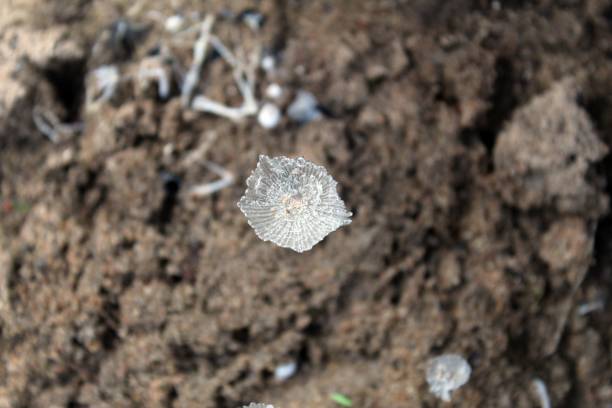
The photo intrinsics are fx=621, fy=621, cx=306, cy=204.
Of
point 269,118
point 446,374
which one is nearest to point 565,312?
point 446,374

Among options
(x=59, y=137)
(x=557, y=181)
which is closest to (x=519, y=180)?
A: (x=557, y=181)

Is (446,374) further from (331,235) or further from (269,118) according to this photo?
(269,118)

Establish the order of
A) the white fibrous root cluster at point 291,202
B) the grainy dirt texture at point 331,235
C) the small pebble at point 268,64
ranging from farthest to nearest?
the small pebble at point 268,64
the grainy dirt texture at point 331,235
the white fibrous root cluster at point 291,202

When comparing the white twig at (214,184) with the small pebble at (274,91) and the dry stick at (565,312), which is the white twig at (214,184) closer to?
the small pebble at (274,91)

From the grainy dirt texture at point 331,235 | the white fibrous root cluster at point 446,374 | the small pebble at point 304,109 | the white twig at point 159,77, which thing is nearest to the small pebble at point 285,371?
the grainy dirt texture at point 331,235

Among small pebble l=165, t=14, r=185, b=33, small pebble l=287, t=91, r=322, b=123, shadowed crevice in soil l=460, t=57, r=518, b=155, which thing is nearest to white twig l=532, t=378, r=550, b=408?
shadowed crevice in soil l=460, t=57, r=518, b=155

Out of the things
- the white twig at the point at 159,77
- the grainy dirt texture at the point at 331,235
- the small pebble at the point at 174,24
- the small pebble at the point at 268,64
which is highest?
the small pebble at the point at 174,24
